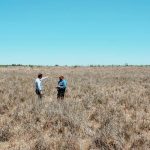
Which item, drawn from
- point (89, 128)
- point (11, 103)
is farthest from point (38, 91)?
point (89, 128)

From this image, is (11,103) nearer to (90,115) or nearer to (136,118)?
(90,115)

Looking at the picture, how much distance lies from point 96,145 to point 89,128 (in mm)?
1825

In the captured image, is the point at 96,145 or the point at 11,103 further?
the point at 11,103

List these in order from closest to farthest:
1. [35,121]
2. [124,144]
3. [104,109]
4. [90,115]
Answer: [124,144] → [35,121] → [90,115] → [104,109]

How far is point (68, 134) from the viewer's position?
33.8ft

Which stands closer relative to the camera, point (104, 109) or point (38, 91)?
point (104, 109)

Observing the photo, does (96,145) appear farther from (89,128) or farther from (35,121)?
(35,121)

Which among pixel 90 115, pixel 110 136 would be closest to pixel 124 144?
pixel 110 136

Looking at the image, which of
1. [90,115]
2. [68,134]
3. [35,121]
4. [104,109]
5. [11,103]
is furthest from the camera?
[11,103]

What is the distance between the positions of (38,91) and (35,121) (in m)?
5.04

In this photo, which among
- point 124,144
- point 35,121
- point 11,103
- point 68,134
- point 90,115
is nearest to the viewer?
point 124,144

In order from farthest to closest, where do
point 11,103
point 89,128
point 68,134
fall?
point 11,103, point 89,128, point 68,134

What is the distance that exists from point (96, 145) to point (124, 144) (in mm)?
724

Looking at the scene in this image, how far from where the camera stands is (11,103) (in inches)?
656
